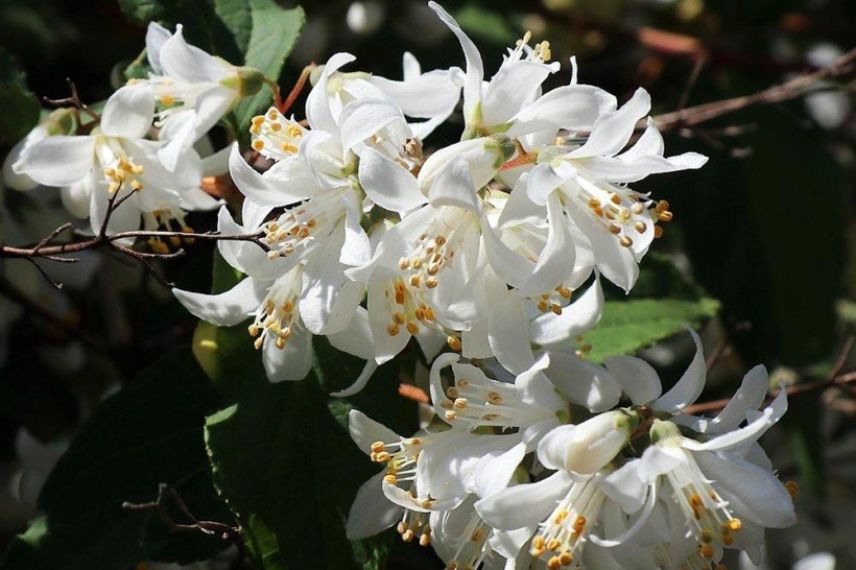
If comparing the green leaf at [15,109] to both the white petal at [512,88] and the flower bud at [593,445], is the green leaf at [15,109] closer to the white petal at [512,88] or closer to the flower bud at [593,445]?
the white petal at [512,88]

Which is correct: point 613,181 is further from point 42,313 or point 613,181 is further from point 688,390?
point 42,313

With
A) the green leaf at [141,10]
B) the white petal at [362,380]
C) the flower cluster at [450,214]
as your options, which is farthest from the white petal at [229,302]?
the green leaf at [141,10]

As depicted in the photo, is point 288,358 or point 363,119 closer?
point 363,119

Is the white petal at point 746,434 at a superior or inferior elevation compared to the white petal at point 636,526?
superior

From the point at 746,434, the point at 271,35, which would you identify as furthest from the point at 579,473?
the point at 271,35

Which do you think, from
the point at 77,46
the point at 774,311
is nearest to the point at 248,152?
the point at 77,46

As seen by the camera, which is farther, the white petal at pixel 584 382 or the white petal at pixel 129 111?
the white petal at pixel 129 111

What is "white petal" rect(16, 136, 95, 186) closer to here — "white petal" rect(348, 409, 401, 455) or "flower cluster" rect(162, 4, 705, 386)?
"flower cluster" rect(162, 4, 705, 386)
